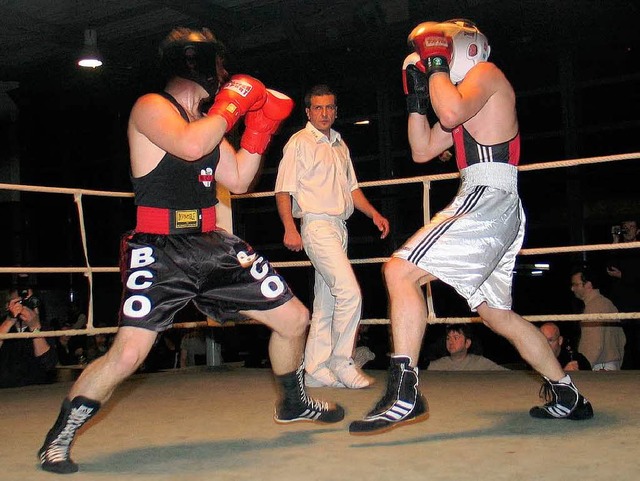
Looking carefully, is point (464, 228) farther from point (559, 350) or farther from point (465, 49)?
point (559, 350)

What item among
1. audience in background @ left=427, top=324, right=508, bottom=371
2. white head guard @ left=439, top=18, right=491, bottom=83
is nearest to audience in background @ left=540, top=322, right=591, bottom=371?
audience in background @ left=427, top=324, right=508, bottom=371

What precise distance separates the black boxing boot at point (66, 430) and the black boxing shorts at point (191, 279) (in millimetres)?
231

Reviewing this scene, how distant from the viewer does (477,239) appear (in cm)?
236

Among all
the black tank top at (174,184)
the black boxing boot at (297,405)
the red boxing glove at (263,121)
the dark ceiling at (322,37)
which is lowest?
the black boxing boot at (297,405)

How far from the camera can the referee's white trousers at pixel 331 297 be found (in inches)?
138

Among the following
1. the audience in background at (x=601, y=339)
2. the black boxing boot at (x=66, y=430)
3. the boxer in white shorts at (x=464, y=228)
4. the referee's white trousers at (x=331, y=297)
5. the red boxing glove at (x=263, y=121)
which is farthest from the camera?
the audience in background at (x=601, y=339)

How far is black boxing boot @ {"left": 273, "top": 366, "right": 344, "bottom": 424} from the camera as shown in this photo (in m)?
2.46

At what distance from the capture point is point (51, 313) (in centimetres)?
1029

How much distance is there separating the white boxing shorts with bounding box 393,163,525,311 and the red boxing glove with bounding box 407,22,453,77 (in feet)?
1.12

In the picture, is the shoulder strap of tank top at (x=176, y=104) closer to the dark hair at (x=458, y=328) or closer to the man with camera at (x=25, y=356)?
the man with camera at (x=25, y=356)

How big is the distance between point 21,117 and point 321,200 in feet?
29.6

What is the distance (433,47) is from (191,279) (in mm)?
996

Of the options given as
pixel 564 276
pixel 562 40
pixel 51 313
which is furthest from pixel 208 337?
pixel 51 313

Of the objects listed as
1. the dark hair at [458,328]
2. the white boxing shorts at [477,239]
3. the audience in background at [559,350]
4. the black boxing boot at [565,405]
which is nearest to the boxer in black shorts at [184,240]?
the white boxing shorts at [477,239]
